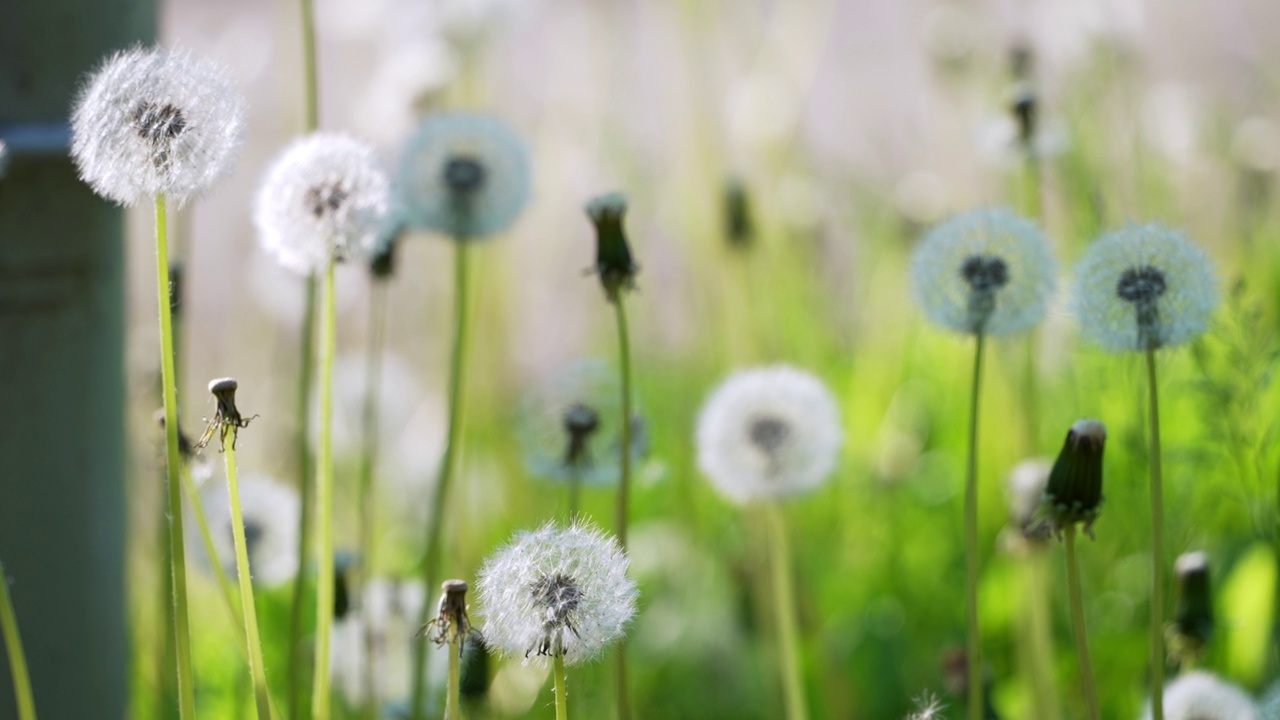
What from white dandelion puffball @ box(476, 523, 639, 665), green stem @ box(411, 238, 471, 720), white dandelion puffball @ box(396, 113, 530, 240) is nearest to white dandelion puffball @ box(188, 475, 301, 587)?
green stem @ box(411, 238, 471, 720)

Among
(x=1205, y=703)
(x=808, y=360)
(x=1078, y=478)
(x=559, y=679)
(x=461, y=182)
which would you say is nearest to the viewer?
(x=559, y=679)

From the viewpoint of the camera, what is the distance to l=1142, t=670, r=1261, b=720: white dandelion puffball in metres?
0.86

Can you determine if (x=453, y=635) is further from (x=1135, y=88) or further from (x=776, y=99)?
(x=1135, y=88)

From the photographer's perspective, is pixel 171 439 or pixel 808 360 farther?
pixel 808 360

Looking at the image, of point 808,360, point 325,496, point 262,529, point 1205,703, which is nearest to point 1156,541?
point 1205,703

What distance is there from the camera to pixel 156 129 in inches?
26.6

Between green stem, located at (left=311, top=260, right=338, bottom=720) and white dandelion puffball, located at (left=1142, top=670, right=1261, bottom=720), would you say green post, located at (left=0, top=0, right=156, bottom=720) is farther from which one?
white dandelion puffball, located at (left=1142, top=670, right=1261, bottom=720)

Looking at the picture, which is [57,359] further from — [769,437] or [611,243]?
[769,437]

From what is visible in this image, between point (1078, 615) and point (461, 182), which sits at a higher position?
point (461, 182)

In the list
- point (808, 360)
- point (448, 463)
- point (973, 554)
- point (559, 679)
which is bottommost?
point (559, 679)

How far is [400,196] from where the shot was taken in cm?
102

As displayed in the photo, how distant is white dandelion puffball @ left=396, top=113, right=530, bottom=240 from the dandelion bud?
202mm

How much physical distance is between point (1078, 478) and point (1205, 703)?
0.25 m

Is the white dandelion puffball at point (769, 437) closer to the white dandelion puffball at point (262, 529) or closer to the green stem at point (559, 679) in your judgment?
the white dandelion puffball at point (262, 529)
